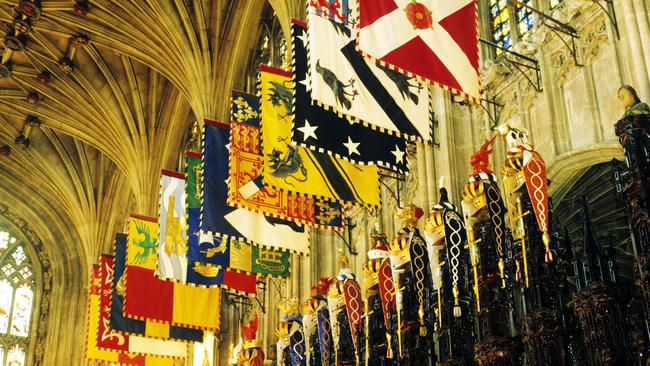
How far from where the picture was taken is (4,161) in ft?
101

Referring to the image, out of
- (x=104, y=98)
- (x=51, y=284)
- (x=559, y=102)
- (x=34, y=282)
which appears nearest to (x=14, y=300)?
(x=34, y=282)

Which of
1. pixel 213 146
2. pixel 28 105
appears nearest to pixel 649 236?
pixel 213 146

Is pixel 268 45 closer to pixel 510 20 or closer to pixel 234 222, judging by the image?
pixel 234 222

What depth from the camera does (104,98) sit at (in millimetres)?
26766

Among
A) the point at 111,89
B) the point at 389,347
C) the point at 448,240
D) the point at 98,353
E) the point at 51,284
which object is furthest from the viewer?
the point at 51,284

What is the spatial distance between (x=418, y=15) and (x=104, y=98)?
62.6 feet

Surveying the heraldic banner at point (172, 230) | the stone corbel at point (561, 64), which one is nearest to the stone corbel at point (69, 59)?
the heraldic banner at point (172, 230)

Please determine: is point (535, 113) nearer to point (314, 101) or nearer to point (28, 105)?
point (314, 101)

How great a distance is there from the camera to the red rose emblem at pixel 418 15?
9.36 metres

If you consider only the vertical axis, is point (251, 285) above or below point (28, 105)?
below

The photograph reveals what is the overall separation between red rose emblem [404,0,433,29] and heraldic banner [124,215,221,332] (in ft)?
32.5

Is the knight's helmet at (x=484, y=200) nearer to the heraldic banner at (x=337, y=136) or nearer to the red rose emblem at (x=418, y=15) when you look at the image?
the heraldic banner at (x=337, y=136)

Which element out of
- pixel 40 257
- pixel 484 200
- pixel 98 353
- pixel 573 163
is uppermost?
pixel 40 257

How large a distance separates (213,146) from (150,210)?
10973 mm
